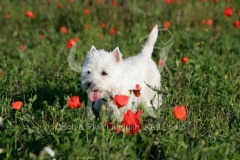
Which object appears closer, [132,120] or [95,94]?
[132,120]

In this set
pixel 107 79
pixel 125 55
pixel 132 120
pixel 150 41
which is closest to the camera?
pixel 132 120

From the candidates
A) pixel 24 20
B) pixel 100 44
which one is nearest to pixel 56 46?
pixel 100 44

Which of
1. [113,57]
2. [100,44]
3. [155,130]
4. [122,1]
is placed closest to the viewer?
[155,130]

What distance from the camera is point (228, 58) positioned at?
7805 mm

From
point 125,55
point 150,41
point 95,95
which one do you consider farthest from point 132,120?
point 125,55

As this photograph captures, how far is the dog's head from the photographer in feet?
15.8

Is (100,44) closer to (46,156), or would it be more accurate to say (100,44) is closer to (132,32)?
(132,32)

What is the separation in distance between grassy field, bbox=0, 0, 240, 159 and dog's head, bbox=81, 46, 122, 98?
1.08 feet

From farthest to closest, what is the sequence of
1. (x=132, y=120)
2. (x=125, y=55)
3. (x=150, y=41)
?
(x=125, y=55) < (x=150, y=41) < (x=132, y=120)

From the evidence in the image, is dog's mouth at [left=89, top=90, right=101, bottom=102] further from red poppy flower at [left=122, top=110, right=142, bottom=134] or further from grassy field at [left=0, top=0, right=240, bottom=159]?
red poppy flower at [left=122, top=110, right=142, bottom=134]

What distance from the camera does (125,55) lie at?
7.87 metres

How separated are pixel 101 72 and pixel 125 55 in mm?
3008

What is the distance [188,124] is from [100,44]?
4721mm

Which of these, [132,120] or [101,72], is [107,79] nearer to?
[101,72]
